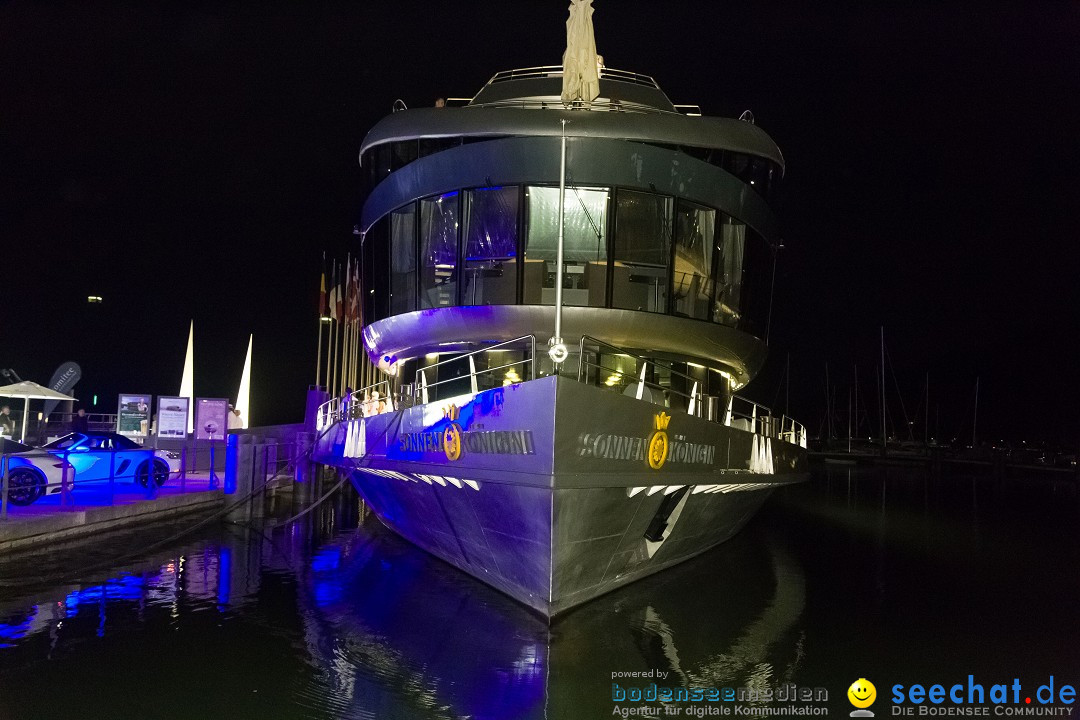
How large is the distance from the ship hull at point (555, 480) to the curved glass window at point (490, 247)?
9.86 ft

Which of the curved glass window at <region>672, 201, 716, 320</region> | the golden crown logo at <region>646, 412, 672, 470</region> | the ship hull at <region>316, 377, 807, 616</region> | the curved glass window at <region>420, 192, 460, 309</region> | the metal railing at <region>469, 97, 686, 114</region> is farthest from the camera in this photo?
the metal railing at <region>469, 97, 686, 114</region>

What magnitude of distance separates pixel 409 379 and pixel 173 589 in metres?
7.01

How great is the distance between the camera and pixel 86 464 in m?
20.9

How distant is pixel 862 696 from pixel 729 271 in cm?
983

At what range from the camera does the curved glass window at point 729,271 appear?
1673cm

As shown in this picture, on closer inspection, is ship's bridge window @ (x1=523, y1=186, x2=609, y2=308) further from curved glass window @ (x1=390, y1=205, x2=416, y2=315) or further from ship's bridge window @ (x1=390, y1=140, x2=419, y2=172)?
ship's bridge window @ (x1=390, y1=140, x2=419, y2=172)

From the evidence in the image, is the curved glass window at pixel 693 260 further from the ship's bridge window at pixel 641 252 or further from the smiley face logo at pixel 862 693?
the smiley face logo at pixel 862 693

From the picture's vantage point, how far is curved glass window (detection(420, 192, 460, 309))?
16.1 meters

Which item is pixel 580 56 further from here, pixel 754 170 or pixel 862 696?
pixel 862 696

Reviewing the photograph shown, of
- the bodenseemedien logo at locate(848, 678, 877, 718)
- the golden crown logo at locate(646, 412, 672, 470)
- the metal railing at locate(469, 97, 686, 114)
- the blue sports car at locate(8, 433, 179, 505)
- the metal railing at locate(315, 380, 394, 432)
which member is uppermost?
the metal railing at locate(469, 97, 686, 114)

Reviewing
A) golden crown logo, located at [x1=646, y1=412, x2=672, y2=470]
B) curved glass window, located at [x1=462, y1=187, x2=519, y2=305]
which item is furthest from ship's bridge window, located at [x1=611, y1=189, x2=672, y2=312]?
golden crown logo, located at [x1=646, y1=412, x2=672, y2=470]

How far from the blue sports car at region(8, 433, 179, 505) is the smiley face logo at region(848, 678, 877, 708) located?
14.9 m

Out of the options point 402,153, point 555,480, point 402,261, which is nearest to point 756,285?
point 402,261

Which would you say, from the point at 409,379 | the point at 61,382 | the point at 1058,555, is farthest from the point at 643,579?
the point at 61,382
